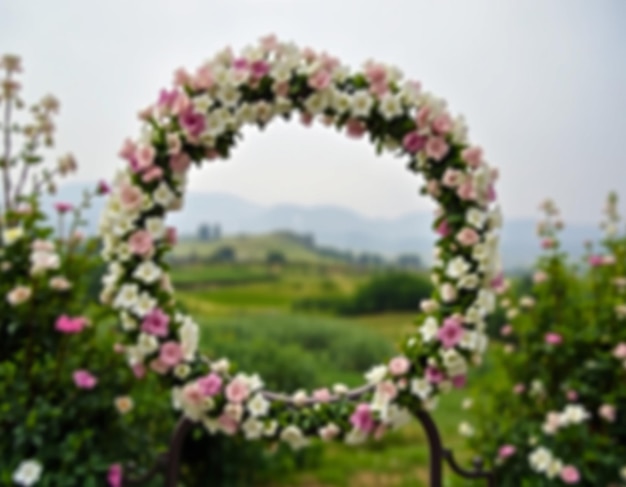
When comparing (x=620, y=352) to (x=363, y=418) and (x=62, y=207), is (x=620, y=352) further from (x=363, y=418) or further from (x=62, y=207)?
(x=62, y=207)

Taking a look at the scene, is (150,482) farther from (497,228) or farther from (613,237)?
(613,237)

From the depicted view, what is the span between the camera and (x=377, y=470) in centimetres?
387

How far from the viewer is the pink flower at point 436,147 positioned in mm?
1907

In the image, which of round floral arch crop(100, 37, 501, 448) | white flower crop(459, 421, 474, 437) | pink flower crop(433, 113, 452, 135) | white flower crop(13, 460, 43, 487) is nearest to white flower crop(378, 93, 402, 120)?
round floral arch crop(100, 37, 501, 448)

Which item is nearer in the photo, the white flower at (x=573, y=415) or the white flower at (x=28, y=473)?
the white flower at (x=28, y=473)

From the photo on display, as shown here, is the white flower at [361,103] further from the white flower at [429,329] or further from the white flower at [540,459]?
the white flower at [540,459]

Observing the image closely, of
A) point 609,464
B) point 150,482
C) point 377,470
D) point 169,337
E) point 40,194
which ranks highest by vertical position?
point 40,194

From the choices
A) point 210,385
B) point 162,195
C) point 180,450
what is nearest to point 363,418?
point 210,385

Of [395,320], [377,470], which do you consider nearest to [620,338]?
[377,470]

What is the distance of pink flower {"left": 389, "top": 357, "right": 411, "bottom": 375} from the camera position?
181cm

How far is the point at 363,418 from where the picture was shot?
180cm

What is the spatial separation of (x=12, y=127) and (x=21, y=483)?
1.48m

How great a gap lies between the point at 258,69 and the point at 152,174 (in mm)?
411

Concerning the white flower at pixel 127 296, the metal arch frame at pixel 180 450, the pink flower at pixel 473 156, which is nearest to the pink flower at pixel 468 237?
the pink flower at pixel 473 156
